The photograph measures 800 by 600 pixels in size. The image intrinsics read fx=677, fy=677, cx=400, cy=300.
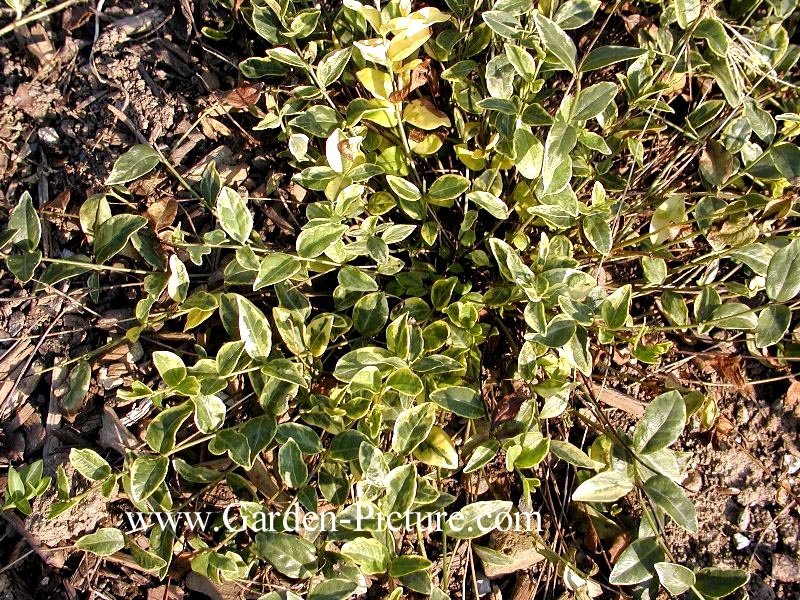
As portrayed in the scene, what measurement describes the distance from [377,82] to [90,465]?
115 centimetres

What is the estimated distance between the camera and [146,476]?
149cm

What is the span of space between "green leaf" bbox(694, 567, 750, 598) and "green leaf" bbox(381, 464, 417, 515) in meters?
0.64

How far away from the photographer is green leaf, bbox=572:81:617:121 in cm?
150

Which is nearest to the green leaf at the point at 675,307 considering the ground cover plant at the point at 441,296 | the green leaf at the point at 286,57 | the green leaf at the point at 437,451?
the ground cover plant at the point at 441,296

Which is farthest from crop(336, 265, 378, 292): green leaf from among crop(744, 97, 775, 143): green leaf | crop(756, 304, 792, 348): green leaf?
crop(744, 97, 775, 143): green leaf

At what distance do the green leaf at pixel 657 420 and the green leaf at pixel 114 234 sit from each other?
1.25 meters

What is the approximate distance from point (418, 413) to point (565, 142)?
67 cm

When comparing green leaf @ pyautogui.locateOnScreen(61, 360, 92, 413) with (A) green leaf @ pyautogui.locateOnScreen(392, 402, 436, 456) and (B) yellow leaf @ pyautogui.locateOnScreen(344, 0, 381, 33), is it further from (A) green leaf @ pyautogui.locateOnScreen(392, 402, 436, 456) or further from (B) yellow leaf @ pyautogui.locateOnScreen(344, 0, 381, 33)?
(B) yellow leaf @ pyautogui.locateOnScreen(344, 0, 381, 33)

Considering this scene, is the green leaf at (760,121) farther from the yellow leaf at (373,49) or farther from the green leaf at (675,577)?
the green leaf at (675,577)

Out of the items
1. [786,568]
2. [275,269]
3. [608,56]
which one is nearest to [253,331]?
[275,269]

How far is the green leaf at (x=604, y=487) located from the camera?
4.80 ft

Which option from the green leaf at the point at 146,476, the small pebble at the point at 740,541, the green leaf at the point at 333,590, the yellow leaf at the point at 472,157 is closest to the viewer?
the green leaf at the point at 333,590

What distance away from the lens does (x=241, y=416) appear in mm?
1832

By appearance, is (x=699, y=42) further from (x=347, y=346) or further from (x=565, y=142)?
(x=347, y=346)
